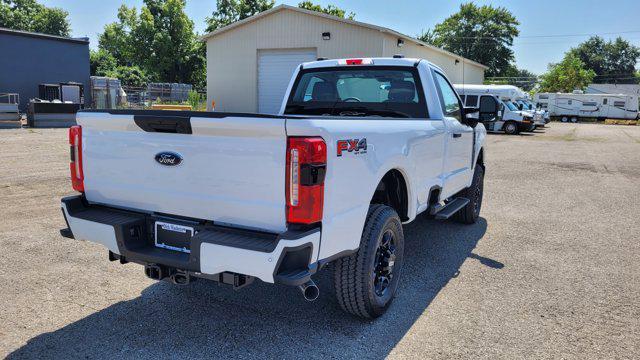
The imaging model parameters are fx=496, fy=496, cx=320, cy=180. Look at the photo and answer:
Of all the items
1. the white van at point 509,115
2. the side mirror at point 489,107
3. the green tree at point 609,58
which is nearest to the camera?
the side mirror at point 489,107

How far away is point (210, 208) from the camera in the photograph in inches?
120

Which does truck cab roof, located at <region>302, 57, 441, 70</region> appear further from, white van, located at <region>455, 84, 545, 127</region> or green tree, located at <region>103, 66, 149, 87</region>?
green tree, located at <region>103, 66, 149, 87</region>

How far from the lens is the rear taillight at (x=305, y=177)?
2.72m

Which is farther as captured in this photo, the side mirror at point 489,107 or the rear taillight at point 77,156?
the side mirror at point 489,107

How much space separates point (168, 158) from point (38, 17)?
293ft

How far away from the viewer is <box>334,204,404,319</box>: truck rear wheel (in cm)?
Answer: 340

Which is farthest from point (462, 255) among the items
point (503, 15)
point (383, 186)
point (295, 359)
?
point (503, 15)

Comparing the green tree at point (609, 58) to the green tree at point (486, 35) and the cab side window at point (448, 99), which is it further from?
the cab side window at point (448, 99)

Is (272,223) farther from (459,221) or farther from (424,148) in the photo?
(459,221)

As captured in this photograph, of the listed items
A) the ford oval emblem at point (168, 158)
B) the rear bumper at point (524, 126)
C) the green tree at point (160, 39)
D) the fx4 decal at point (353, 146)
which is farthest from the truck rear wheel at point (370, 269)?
the green tree at point (160, 39)

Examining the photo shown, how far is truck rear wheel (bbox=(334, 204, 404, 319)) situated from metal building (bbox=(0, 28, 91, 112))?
29.9 m

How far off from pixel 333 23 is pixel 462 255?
18.1 meters

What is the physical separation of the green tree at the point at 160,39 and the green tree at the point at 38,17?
32.8 m

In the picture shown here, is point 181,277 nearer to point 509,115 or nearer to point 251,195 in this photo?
point 251,195
